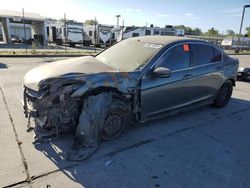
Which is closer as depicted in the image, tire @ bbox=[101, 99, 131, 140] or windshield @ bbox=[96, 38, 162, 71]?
tire @ bbox=[101, 99, 131, 140]

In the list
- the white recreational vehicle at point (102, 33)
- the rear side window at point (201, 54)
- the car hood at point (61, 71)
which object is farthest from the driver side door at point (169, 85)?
the white recreational vehicle at point (102, 33)

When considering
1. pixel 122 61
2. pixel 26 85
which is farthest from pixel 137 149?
pixel 26 85

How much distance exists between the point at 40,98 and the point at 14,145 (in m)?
0.93

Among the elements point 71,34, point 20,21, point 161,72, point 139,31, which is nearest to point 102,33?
point 71,34

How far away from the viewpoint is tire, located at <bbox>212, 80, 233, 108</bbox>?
5812mm

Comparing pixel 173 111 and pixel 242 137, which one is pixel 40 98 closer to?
pixel 173 111

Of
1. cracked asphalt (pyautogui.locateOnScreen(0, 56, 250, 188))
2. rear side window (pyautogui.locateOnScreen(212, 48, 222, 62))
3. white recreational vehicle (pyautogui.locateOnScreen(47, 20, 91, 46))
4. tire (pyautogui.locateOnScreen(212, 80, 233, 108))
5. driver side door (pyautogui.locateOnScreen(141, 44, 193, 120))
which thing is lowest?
cracked asphalt (pyautogui.locateOnScreen(0, 56, 250, 188))

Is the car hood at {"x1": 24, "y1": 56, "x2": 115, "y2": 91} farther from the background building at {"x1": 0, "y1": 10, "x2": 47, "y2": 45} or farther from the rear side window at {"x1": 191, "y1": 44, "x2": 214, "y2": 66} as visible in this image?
the background building at {"x1": 0, "y1": 10, "x2": 47, "y2": 45}

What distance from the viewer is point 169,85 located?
4262 mm

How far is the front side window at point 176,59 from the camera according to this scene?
414cm

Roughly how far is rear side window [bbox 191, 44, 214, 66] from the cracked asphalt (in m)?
1.33

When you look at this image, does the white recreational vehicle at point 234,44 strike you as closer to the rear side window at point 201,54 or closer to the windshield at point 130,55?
the rear side window at point 201,54

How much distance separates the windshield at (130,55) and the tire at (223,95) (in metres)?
2.55

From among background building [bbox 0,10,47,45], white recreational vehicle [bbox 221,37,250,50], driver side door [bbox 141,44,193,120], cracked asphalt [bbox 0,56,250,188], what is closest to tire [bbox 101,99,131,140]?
cracked asphalt [bbox 0,56,250,188]
